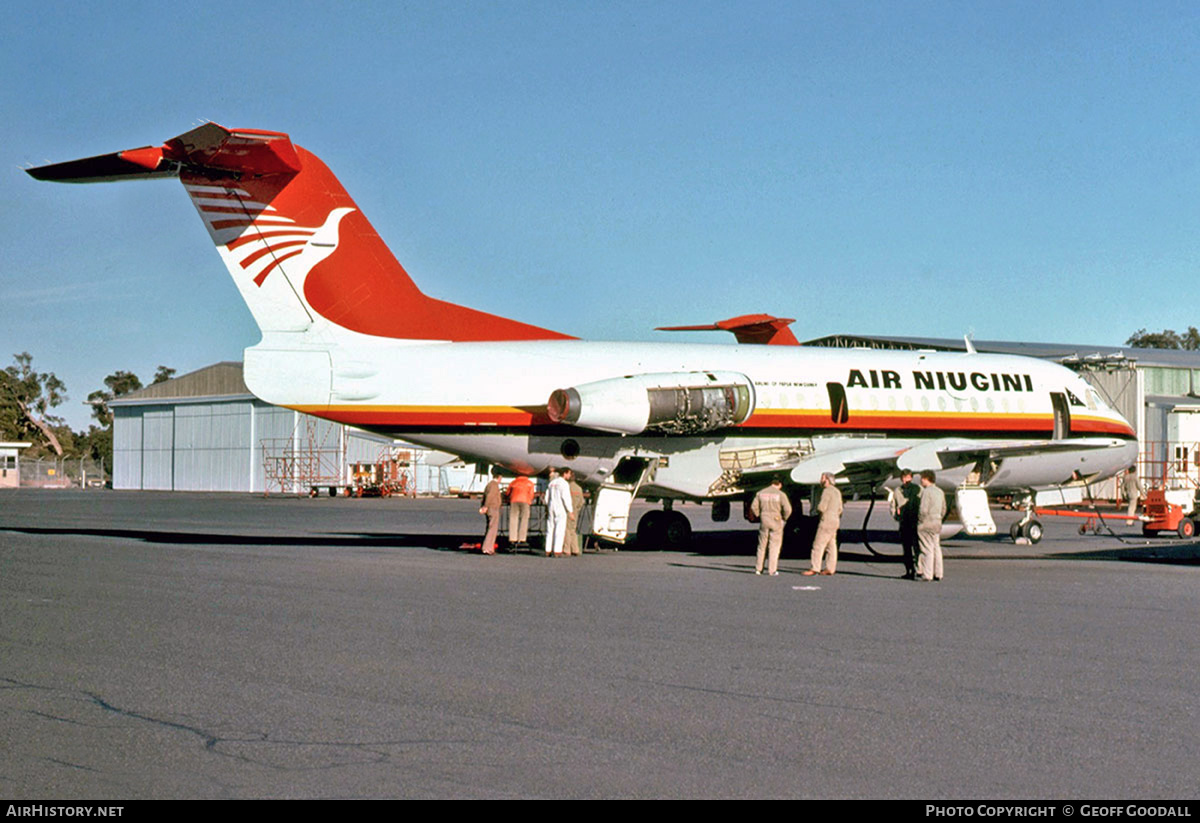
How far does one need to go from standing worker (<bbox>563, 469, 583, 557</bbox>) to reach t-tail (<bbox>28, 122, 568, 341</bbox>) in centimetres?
354

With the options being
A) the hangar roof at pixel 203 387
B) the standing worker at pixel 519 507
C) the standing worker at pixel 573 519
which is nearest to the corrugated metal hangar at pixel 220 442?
the hangar roof at pixel 203 387

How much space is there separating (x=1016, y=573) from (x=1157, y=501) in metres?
14.4

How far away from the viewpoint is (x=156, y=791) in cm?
635

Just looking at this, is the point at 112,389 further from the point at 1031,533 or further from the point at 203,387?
the point at 1031,533

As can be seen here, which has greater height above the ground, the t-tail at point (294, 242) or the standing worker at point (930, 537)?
the t-tail at point (294, 242)

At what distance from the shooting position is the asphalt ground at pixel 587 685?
675 centimetres

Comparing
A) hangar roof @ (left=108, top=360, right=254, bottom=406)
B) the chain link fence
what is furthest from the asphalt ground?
the chain link fence

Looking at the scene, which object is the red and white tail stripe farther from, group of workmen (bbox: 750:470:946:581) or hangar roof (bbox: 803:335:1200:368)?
hangar roof (bbox: 803:335:1200:368)

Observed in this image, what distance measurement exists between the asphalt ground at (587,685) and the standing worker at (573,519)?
4.16 meters

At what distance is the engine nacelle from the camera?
22.8m

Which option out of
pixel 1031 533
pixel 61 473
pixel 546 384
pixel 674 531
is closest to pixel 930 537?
pixel 546 384

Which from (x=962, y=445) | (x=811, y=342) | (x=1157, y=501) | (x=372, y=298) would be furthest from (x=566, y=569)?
(x=811, y=342)

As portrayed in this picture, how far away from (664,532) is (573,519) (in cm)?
357

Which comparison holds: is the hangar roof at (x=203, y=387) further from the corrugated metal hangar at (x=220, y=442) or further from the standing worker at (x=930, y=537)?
the standing worker at (x=930, y=537)
